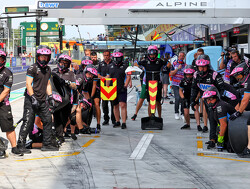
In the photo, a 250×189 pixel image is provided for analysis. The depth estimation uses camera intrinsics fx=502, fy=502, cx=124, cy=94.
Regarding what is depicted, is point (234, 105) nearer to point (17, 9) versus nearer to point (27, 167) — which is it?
point (27, 167)

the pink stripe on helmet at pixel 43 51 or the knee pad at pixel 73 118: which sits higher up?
the pink stripe on helmet at pixel 43 51

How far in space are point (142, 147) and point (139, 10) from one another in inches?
207

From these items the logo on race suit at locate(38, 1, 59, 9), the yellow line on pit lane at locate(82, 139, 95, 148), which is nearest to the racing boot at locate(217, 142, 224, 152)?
the yellow line on pit lane at locate(82, 139, 95, 148)

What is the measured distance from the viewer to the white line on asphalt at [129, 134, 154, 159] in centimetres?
893

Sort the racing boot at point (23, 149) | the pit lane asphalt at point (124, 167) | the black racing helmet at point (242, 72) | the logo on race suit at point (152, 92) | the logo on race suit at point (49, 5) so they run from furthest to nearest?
the logo on race suit at point (49, 5)
the logo on race suit at point (152, 92)
the black racing helmet at point (242, 72)
the racing boot at point (23, 149)
the pit lane asphalt at point (124, 167)

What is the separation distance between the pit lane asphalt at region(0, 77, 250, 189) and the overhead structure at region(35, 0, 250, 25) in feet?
13.8

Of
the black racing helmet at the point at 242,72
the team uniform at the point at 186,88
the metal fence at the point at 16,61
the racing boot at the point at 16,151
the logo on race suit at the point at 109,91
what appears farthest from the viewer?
the metal fence at the point at 16,61

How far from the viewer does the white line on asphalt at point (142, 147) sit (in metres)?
8.93

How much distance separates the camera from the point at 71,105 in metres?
10.9

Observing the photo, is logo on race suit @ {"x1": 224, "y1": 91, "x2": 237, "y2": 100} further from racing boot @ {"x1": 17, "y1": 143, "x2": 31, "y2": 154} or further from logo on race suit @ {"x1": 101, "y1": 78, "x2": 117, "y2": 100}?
racing boot @ {"x1": 17, "y1": 143, "x2": 31, "y2": 154}

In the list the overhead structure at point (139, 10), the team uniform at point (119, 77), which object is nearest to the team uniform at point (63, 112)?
the team uniform at point (119, 77)

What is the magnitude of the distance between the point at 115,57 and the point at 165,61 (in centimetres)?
133

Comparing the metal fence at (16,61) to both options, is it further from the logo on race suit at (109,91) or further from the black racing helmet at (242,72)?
the black racing helmet at (242,72)

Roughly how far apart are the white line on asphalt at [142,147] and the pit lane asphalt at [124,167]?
9 centimetres
